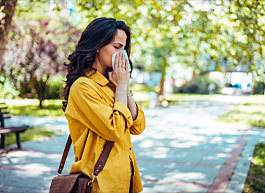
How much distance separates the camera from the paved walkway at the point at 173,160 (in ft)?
17.6

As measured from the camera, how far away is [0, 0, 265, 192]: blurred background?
20.4 ft

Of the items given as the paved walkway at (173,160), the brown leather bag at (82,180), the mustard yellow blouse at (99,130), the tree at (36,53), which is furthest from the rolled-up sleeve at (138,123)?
the tree at (36,53)

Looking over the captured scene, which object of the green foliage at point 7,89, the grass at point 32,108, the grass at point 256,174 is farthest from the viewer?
the green foliage at point 7,89

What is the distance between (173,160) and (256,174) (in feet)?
5.44

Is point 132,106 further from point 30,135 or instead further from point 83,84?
point 30,135

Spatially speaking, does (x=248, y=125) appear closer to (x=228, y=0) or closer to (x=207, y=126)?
(x=207, y=126)

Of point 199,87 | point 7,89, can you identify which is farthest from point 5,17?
point 199,87

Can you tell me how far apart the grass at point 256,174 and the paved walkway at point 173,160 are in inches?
4.2

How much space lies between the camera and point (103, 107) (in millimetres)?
2074

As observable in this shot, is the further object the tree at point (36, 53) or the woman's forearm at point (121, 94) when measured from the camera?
the tree at point (36, 53)

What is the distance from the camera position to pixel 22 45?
16.5 m

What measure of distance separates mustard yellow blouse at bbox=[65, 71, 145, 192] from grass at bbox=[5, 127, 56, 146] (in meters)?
6.45

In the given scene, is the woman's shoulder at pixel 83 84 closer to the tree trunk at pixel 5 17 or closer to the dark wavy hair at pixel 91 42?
the dark wavy hair at pixel 91 42

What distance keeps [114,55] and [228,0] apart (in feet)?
16.4
